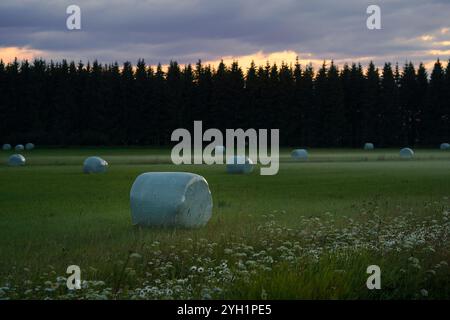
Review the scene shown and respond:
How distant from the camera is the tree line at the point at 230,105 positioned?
10538 cm

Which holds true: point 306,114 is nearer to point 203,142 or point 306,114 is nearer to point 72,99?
point 203,142

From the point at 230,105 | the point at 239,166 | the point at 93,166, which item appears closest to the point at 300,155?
the point at 239,166

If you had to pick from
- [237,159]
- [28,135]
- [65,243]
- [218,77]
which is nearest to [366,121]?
[218,77]

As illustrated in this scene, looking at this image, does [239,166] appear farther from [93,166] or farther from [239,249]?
[239,249]

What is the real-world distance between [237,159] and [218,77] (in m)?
73.2

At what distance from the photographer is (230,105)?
108125 mm

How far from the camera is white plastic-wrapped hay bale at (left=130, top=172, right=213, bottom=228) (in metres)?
15.5

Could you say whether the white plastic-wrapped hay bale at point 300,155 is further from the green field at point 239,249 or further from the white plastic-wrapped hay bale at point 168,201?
the white plastic-wrapped hay bale at point 168,201

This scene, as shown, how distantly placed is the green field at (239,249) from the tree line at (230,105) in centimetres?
8268

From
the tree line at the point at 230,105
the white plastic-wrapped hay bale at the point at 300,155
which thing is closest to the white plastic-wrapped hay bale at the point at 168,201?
the white plastic-wrapped hay bale at the point at 300,155

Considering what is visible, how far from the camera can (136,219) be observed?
15.8 metres

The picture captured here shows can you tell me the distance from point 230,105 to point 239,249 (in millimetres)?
95977

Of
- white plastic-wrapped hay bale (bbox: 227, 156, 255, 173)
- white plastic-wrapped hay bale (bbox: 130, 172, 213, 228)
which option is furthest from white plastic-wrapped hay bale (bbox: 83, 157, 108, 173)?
white plastic-wrapped hay bale (bbox: 130, 172, 213, 228)

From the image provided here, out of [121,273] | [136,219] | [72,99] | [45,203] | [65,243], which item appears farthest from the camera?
[72,99]
